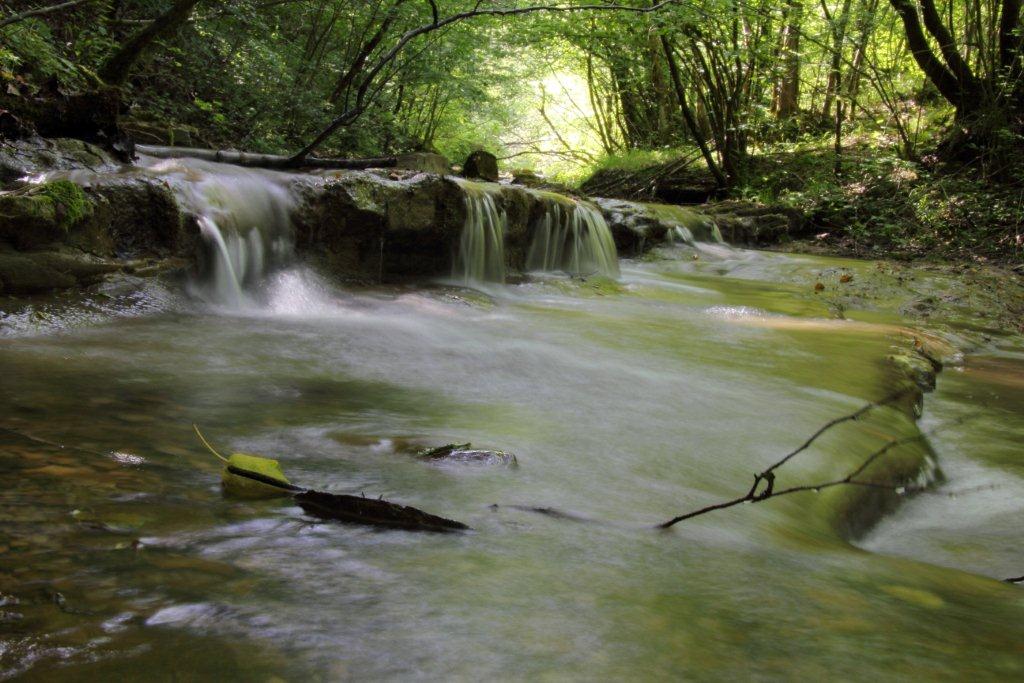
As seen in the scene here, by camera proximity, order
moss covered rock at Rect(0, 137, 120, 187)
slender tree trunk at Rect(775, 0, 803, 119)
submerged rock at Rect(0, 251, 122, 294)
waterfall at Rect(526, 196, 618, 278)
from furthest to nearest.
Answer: slender tree trunk at Rect(775, 0, 803, 119)
waterfall at Rect(526, 196, 618, 278)
moss covered rock at Rect(0, 137, 120, 187)
submerged rock at Rect(0, 251, 122, 294)

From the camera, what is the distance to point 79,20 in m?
7.71

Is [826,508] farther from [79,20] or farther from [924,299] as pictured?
[79,20]

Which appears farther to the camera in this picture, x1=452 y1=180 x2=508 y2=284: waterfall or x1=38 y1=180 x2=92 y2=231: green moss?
x1=452 y1=180 x2=508 y2=284: waterfall

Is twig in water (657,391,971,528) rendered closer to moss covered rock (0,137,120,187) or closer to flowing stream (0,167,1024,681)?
flowing stream (0,167,1024,681)

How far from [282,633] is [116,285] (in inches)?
168

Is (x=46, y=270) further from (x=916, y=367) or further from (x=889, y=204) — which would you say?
(x=889, y=204)

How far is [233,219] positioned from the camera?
5602 millimetres

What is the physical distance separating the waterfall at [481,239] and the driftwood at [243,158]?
1475 millimetres

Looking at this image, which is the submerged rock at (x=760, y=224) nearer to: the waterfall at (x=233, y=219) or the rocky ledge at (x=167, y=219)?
the rocky ledge at (x=167, y=219)

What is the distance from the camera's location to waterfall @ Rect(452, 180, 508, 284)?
7.52 meters

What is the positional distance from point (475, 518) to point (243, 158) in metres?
6.37

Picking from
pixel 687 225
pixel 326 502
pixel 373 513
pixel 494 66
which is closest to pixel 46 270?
pixel 326 502

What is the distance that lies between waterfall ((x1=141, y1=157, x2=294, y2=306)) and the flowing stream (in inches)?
20.7

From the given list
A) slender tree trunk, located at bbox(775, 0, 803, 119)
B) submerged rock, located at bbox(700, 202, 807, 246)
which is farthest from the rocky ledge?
slender tree trunk, located at bbox(775, 0, 803, 119)
